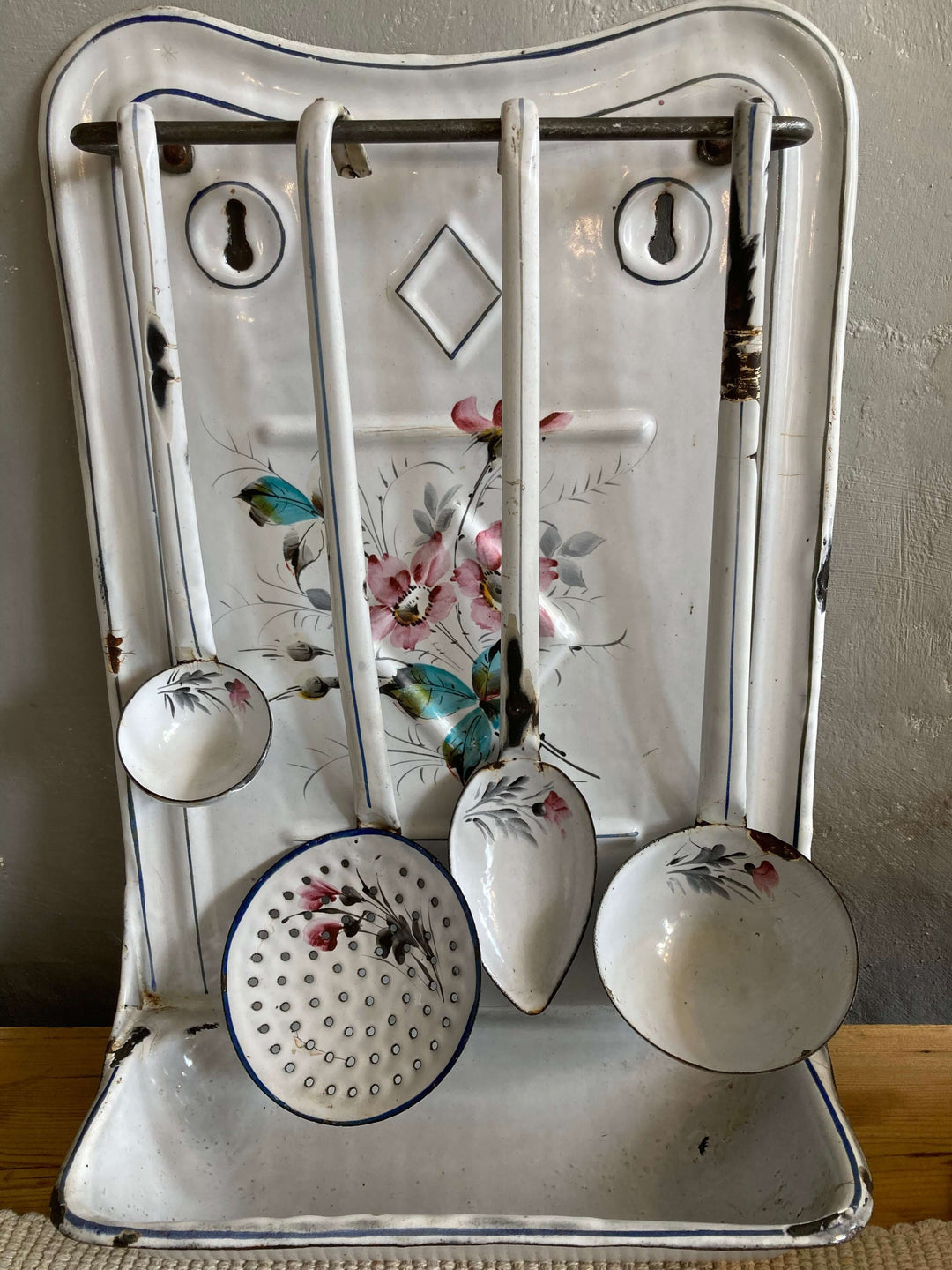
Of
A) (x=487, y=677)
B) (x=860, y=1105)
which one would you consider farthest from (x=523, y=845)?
(x=860, y=1105)

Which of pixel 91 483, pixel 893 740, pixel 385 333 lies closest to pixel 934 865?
pixel 893 740

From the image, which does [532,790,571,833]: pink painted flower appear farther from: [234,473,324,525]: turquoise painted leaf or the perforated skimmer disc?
[234,473,324,525]: turquoise painted leaf

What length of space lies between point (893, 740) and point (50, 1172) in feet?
2.18

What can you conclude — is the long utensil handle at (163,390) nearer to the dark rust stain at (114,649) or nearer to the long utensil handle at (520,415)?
the dark rust stain at (114,649)

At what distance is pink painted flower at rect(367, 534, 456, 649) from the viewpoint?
0.57 meters

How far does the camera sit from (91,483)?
56cm

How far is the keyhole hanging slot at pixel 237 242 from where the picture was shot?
1.69 feet

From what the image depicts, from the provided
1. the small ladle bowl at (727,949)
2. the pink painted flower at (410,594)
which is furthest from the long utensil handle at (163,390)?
the small ladle bowl at (727,949)

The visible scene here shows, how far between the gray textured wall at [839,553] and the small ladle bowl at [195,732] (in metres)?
0.09

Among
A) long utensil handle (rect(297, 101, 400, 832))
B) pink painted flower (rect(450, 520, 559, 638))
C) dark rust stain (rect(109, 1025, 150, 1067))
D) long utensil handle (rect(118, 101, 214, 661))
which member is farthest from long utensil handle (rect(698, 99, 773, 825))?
dark rust stain (rect(109, 1025, 150, 1067))

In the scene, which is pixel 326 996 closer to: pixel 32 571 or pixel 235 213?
pixel 32 571

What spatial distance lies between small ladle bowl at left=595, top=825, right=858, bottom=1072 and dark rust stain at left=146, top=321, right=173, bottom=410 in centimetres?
42

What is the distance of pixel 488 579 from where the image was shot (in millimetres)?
572

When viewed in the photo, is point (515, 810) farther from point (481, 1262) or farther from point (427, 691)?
point (481, 1262)
